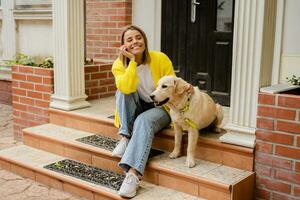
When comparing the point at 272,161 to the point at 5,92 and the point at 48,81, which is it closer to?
the point at 48,81

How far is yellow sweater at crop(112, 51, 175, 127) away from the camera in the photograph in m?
3.08

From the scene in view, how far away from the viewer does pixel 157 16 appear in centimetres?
490

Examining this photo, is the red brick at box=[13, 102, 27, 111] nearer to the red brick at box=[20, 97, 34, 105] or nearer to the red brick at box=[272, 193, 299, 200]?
the red brick at box=[20, 97, 34, 105]

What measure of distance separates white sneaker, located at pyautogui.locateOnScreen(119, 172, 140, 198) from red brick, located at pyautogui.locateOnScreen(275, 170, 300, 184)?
0.98 metres

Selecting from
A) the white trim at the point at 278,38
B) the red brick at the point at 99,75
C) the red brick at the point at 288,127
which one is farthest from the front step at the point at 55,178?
the white trim at the point at 278,38

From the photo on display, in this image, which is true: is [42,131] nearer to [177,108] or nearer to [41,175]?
[41,175]

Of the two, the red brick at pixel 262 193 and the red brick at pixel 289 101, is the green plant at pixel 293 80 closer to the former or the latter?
the red brick at pixel 289 101

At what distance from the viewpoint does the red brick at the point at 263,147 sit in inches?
110

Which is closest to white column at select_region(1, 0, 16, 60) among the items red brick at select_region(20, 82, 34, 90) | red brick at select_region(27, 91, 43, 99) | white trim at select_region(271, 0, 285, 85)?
red brick at select_region(20, 82, 34, 90)

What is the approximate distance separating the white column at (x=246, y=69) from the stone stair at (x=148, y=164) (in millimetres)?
137

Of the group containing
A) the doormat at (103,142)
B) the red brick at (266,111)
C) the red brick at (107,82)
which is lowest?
the doormat at (103,142)

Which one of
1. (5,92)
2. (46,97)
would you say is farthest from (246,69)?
(5,92)

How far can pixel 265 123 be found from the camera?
2.80 meters

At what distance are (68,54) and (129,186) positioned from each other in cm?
183
